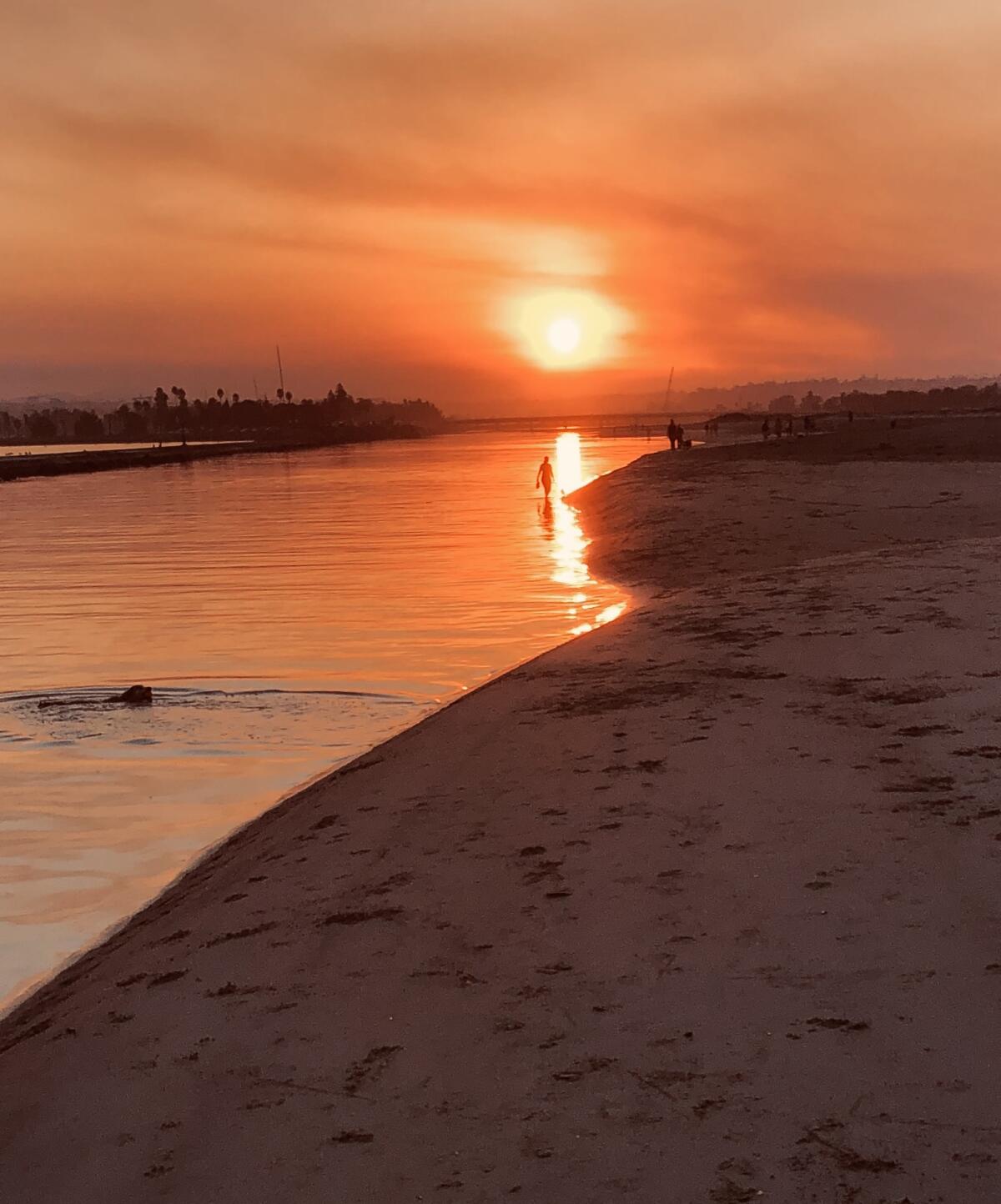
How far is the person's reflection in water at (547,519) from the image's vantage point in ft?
104

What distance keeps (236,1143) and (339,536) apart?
28.3 metres

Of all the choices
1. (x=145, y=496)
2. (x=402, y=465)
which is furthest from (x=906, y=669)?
(x=402, y=465)

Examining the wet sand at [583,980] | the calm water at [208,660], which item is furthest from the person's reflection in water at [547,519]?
the wet sand at [583,980]

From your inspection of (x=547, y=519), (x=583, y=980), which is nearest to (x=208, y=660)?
(x=583, y=980)

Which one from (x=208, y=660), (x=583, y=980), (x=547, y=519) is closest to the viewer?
(x=583, y=980)

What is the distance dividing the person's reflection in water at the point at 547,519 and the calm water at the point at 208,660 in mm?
150

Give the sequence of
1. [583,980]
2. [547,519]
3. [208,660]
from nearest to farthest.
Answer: [583,980] → [208,660] → [547,519]

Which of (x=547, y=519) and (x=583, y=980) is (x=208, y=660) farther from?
(x=547, y=519)

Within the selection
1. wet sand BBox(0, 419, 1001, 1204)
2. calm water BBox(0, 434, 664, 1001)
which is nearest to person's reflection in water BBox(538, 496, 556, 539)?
calm water BBox(0, 434, 664, 1001)

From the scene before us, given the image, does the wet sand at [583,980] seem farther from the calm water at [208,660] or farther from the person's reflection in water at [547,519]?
the person's reflection in water at [547,519]

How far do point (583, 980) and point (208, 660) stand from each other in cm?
1104

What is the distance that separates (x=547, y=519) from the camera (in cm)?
3641

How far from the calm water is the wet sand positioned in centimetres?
93

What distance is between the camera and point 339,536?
31734mm
